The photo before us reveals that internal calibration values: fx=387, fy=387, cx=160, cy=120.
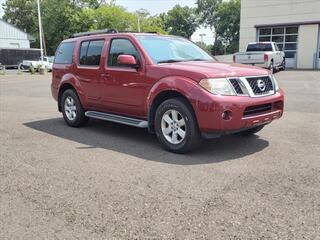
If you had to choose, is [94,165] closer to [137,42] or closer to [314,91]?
[137,42]

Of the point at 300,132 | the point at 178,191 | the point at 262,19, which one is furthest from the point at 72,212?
the point at 262,19

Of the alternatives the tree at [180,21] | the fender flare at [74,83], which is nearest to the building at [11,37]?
the tree at [180,21]

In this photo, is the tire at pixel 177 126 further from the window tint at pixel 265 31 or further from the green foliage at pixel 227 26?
the green foliage at pixel 227 26

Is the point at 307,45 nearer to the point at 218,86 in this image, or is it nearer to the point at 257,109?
the point at 257,109

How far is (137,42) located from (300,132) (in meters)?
3.46

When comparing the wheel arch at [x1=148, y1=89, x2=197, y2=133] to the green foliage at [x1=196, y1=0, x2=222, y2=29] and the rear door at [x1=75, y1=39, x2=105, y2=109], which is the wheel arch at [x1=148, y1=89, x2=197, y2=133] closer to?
the rear door at [x1=75, y1=39, x2=105, y2=109]

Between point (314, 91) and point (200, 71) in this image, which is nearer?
point (200, 71)

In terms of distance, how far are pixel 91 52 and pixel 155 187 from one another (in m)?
3.99

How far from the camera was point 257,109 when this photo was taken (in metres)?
5.73

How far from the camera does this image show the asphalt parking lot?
11.5 feet

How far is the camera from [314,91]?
1379 centimetres

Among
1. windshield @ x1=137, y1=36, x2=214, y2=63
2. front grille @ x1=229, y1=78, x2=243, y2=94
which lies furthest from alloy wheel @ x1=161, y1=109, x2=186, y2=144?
windshield @ x1=137, y1=36, x2=214, y2=63

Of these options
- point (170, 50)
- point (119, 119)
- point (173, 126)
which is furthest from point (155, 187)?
point (170, 50)

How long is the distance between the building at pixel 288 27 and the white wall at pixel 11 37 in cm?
3446
